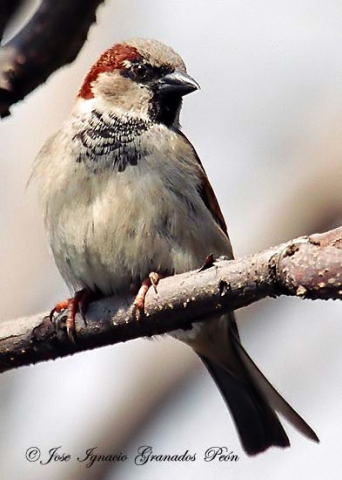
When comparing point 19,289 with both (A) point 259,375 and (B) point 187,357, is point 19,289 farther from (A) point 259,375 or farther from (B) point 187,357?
(A) point 259,375

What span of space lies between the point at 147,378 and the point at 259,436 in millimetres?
570

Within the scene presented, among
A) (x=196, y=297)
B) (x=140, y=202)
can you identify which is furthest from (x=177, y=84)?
(x=196, y=297)

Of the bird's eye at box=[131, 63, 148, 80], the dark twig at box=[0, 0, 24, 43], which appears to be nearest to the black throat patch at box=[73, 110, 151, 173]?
the bird's eye at box=[131, 63, 148, 80]

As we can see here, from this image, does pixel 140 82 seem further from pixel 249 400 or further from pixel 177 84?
pixel 249 400

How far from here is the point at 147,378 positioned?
13.6 feet

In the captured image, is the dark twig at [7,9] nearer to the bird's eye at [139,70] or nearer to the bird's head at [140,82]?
the bird's head at [140,82]

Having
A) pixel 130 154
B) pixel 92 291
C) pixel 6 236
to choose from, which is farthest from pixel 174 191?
pixel 6 236

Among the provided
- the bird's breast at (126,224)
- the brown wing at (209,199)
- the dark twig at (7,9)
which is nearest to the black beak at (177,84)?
the brown wing at (209,199)

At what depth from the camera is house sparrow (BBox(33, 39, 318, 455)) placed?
10.7 feet

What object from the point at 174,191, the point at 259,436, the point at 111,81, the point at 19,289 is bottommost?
the point at 259,436

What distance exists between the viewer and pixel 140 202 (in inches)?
128

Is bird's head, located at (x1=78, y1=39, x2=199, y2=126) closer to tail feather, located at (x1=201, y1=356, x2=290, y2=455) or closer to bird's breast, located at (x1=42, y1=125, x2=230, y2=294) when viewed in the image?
bird's breast, located at (x1=42, y1=125, x2=230, y2=294)

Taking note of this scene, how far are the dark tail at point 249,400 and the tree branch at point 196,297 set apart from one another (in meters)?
0.93

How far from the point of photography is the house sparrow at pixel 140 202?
3268mm
